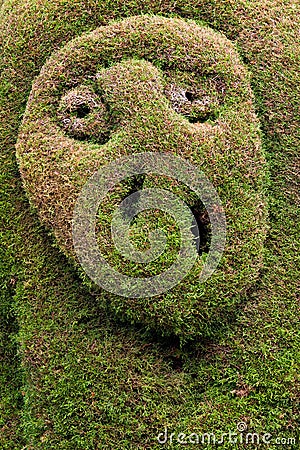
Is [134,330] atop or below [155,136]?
below

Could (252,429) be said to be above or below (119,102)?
below

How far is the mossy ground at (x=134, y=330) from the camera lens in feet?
6.06

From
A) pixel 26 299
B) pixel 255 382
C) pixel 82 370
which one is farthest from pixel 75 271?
pixel 255 382

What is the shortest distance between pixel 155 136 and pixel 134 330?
28.6 inches

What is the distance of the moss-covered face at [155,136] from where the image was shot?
5.97ft

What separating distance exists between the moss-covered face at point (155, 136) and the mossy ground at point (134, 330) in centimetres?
11

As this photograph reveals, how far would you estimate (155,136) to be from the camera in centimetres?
185

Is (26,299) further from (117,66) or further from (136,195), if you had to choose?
(117,66)

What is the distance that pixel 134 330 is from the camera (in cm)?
191

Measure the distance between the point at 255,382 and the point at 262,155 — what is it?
85 centimetres

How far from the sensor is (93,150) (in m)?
1.88

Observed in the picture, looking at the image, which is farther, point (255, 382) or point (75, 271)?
point (75, 271)

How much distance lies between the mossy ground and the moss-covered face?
11 cm

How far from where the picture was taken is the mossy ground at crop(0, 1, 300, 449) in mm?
1847
